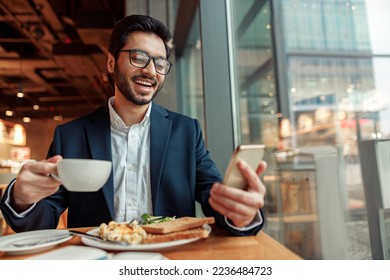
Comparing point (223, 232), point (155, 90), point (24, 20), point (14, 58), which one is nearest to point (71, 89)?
point (14, 58)

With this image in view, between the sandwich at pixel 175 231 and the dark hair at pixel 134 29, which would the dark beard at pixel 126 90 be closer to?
the dark hair at pixel 134 29

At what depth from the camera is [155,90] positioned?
1.02 meters

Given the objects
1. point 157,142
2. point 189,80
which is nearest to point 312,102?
point 157,142

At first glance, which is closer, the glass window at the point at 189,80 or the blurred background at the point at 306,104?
the blurred background at the point at 306,104

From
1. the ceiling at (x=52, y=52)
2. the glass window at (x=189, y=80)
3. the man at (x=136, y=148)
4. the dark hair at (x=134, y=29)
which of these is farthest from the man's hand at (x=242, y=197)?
the ceiling at (x=52, y=52)

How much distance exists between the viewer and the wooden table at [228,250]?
22.8 inches

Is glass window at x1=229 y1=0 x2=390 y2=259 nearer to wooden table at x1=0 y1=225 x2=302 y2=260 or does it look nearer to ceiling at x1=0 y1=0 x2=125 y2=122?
wooden table at x1=0 y1=225 x2=302 y2=260

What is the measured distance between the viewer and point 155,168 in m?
0.99

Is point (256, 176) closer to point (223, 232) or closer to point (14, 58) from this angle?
point (223, 232)

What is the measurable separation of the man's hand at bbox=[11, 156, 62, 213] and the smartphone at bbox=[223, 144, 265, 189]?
0.34 meters

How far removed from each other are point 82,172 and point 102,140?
455mm

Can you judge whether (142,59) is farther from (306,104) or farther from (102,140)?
(306,104)

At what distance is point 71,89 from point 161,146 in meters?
5.87

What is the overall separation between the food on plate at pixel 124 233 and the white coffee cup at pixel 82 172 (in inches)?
3.9
